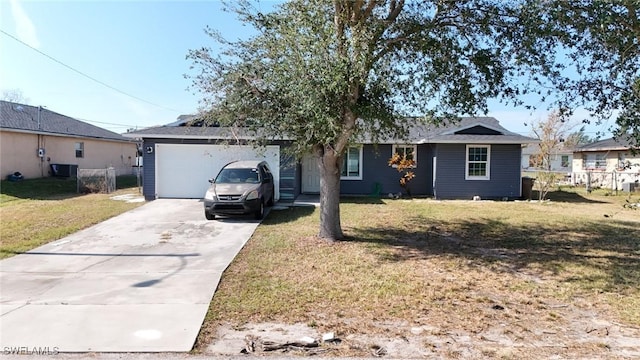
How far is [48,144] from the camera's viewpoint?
2170 centimetres

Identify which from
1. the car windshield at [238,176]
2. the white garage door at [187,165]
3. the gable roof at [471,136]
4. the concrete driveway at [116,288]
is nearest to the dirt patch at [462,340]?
the concrete driveway at [116,288]

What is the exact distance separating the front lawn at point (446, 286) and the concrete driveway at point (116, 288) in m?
0.40

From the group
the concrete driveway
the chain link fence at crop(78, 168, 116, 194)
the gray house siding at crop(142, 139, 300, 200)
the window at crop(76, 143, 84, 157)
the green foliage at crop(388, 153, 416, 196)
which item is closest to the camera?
the concrete driveway

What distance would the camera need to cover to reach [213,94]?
8.26 metres

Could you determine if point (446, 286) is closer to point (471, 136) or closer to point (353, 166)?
point (353, 166)

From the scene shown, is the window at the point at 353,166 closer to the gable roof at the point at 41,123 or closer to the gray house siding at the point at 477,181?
the gray house siding at the point at 477,181

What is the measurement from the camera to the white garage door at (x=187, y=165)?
15.1m

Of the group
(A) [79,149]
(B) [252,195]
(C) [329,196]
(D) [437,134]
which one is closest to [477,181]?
(D) [437,134]

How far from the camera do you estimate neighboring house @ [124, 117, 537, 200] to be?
15.0 m

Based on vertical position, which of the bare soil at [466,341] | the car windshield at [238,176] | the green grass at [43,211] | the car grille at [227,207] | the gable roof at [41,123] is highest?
the gable roof at [41,123]

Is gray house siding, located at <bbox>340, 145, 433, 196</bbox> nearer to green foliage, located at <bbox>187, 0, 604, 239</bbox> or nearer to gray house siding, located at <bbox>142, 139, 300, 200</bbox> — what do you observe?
gray house siding, located at <bbox>142, 139, 300, 200</bbox>

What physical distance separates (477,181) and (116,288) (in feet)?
48.6

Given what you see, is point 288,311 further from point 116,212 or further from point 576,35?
point 116,212

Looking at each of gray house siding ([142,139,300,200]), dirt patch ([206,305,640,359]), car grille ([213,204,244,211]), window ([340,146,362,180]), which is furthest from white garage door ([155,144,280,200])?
dirt patch ([206,305,640,359])
